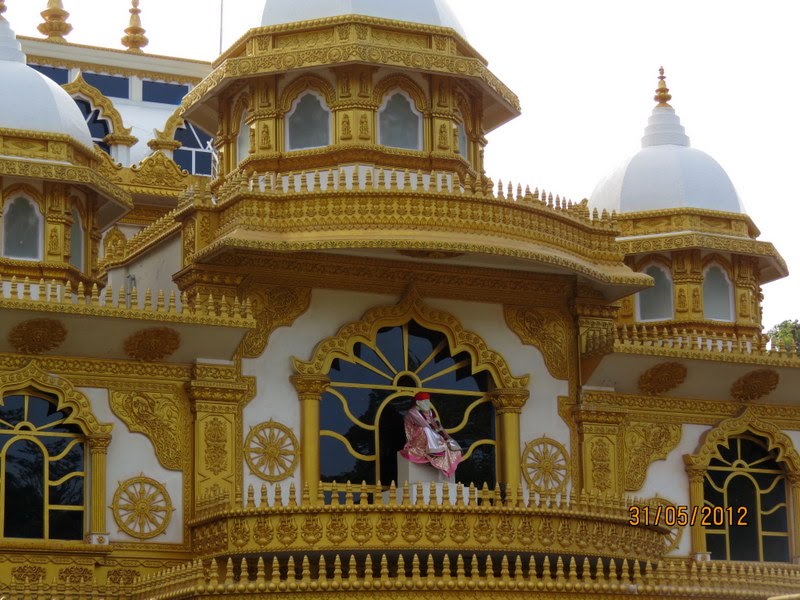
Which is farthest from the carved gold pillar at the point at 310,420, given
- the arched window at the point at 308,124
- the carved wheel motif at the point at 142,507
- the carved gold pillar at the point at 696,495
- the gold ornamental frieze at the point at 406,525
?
the carved gold pillar at the point at 696,495

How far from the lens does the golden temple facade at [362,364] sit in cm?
2606

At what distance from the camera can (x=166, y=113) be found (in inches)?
1690

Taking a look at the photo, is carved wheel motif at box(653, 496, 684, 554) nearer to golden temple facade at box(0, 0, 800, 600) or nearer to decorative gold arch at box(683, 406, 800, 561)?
golden temple facade at box(0, 0, 800, 600)

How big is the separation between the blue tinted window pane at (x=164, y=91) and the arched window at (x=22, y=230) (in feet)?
45.4

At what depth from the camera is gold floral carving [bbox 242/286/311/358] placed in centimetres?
2861

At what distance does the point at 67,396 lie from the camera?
27141 mm

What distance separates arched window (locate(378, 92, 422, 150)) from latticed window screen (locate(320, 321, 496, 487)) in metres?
3.55

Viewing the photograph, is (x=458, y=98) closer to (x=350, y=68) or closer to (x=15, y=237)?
(x=350, y=68)

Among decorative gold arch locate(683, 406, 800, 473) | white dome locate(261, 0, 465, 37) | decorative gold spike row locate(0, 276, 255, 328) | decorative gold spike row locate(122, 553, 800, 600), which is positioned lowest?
decorative gold spike row locate(122, 553, 800, 600)

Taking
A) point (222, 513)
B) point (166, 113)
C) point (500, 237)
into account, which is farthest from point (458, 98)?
point (166, 113)

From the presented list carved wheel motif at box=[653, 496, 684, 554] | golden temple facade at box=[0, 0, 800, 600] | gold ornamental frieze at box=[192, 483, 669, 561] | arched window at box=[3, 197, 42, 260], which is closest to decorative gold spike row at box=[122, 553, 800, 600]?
golden temple facade at box=[0, 0, 800, 600]

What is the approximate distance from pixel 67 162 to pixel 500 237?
7.24 metres

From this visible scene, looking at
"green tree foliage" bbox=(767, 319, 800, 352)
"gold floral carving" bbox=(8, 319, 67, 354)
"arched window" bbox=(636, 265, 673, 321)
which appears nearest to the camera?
"gold floral carving" bbox=(8, 319, 67, 354)

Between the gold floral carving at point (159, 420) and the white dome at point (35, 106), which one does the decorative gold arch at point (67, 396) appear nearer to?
the gold floral carving at point (159, 420)
